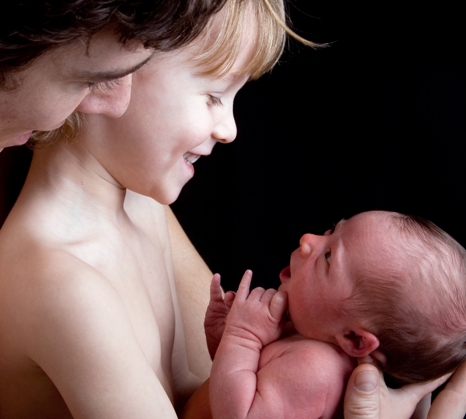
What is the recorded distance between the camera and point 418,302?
1.09 m

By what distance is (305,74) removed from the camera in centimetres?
194

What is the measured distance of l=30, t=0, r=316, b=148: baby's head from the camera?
1.10 metres

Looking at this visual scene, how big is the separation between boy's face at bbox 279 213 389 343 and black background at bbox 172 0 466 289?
716 mm

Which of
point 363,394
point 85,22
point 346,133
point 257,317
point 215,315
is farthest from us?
point 346,133

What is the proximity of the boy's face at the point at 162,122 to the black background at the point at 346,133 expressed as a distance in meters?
0.65

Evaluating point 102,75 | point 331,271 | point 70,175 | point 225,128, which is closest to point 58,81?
point 102,75

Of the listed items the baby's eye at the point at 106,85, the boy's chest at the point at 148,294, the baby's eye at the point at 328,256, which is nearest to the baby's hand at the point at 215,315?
the boy's chest at the point at 148,294

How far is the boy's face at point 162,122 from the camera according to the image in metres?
1.12

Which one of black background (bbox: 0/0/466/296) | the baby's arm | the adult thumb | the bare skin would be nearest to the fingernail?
the adult thumb

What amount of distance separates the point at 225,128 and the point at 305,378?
413mm

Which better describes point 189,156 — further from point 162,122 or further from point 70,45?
point 70,45

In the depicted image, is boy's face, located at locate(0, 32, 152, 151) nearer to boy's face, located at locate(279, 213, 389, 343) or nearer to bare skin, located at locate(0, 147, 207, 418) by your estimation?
bare skin, located at locate(0, 147, 207, 418)

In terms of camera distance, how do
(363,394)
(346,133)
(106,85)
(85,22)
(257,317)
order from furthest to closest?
(346,133), (257,317), (363,394), (106,85), (85,22)

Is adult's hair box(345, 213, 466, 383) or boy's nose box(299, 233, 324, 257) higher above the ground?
boy's nose box(299, 233, 324, 257)
